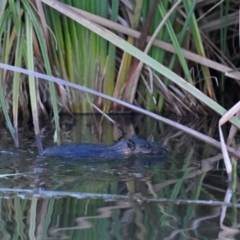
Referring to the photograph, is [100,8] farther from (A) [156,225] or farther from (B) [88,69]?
(A) [156,225]

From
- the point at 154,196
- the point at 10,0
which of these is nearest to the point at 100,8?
the point at 10,0

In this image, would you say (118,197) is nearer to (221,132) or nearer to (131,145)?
(221,132)

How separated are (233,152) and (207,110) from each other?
69.7 inches

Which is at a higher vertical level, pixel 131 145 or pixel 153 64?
pixel 153 64

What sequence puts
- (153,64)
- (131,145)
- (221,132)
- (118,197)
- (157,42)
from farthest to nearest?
(157,42) < (131,145) < (153,64) < (221,132) < (118,197)

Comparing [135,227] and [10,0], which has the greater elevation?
[10,0]

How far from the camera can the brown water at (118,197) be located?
195 cm

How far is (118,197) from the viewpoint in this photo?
2.30m

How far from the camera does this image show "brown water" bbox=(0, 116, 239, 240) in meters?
1.95

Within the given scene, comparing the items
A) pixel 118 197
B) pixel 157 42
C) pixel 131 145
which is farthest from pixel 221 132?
pixel 157 42

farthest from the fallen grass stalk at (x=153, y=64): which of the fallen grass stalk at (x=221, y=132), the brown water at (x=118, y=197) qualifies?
the brown water at (x=118, y=197)

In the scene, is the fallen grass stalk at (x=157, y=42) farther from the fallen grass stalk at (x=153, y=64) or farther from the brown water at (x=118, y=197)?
the brown water at (x=118, y=197)

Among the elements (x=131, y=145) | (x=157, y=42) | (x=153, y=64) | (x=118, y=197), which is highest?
(x=157, y=42)

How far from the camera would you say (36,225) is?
201 centimetres
